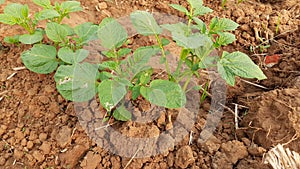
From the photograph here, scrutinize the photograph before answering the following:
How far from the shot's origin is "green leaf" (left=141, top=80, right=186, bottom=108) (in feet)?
4.81

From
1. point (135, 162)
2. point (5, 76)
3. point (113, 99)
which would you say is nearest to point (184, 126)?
point (135, 162)

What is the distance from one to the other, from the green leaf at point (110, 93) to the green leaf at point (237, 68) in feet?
1.40

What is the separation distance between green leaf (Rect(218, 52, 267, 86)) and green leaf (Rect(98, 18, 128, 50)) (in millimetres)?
487

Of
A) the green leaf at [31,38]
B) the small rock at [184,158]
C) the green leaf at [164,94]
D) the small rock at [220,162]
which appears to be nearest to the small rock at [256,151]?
the small rock at [220,162]

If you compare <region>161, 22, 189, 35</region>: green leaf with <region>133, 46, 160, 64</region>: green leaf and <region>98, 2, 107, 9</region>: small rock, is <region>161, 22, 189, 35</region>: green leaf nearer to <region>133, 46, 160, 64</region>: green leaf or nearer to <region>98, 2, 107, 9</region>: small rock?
<region>133, 46, 160, 64</region>: green leaf

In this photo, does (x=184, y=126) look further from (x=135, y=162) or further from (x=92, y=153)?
(x=92, y=153)

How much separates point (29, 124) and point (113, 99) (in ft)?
1.81

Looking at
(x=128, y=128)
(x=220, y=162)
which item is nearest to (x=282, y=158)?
(x=220, y=162)

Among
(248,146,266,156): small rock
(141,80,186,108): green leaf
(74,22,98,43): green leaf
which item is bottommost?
(248,146,266,156): small rock

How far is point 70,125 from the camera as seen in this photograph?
1719 millimetres

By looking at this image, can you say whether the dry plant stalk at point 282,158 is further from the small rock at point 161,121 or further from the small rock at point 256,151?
the small rock at point 161,121

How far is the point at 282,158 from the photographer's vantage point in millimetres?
1497

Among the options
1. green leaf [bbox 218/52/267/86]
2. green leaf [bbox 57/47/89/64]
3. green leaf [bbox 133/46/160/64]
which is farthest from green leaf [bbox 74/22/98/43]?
green leaf [bbox 218/52/267/86]

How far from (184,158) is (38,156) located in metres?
0.68
